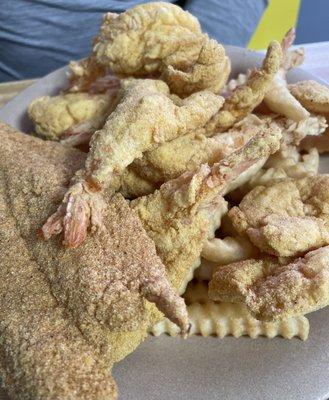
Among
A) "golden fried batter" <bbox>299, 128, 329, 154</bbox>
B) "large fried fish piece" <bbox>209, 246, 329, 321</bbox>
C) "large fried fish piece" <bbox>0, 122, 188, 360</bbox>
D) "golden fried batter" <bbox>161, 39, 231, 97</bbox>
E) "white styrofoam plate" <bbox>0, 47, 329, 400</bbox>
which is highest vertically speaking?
"golden fried batter" <bbox>161, 39, 231, 97</bbox>

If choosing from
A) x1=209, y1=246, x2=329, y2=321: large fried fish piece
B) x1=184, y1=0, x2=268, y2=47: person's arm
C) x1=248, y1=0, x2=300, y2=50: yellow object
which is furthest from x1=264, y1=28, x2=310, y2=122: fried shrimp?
x1=248, y1=0, x2=300, y2=50: yellow object

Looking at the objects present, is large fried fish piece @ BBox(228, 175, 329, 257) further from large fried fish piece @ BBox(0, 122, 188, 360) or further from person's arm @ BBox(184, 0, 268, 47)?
person's arm @ BBox(184, 0, 268, 47)

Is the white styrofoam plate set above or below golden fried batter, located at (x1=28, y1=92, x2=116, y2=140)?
below

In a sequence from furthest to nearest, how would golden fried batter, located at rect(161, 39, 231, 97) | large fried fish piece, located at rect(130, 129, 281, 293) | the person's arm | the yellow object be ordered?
the yellow object, the person's arm, golden fried batter, located at rect(161, 39, 231, 97), large fried fish piece, located at rect(130, 129, 281, 293)

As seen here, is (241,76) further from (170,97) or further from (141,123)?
(141,123)

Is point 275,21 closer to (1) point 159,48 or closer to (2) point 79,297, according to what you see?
(1) point 159,48

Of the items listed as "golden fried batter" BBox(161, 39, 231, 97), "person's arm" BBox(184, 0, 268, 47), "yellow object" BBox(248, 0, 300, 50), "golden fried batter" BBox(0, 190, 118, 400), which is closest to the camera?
"golden fried batter" BBox(0, 190, 118, 400)
